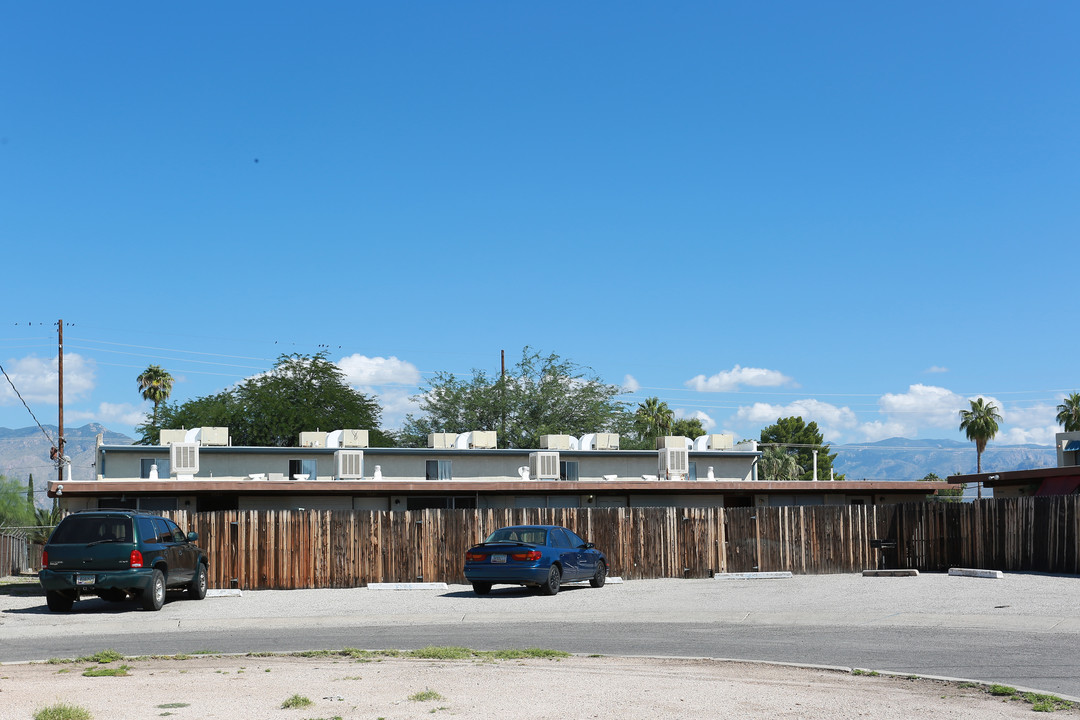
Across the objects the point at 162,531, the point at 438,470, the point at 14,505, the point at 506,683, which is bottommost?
the point at 14,505

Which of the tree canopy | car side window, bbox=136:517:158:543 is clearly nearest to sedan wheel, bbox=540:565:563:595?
car side window, bbox=136:517:158:543

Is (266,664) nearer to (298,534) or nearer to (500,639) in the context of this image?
(500,639)

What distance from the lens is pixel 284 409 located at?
235ft

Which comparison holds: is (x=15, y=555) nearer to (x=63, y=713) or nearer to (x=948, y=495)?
(x=63, y=713)

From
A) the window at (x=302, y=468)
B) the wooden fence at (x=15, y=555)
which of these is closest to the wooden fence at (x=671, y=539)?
the window at (x=302, y=468)

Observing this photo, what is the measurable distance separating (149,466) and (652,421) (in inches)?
2126

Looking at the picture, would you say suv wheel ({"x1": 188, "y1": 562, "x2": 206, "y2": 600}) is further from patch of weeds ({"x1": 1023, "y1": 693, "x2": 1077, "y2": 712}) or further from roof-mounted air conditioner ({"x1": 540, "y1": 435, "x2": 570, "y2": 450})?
roof-mounted air conditioner ({"x1": 540, "y1": 435, "x2": 570, "y2": 450})

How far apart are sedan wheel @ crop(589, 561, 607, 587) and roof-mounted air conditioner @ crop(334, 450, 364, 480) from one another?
40.8ft

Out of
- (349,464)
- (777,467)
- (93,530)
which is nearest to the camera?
(93,530)

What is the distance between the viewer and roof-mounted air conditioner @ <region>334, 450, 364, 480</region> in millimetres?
35906

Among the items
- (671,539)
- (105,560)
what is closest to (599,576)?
(671,539)

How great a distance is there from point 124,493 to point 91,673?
1951cm

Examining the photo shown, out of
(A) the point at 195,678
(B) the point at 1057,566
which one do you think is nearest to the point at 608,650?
(A) the point at 195,678

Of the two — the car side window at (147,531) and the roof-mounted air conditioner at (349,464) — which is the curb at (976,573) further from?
the car side window at (147,531)
